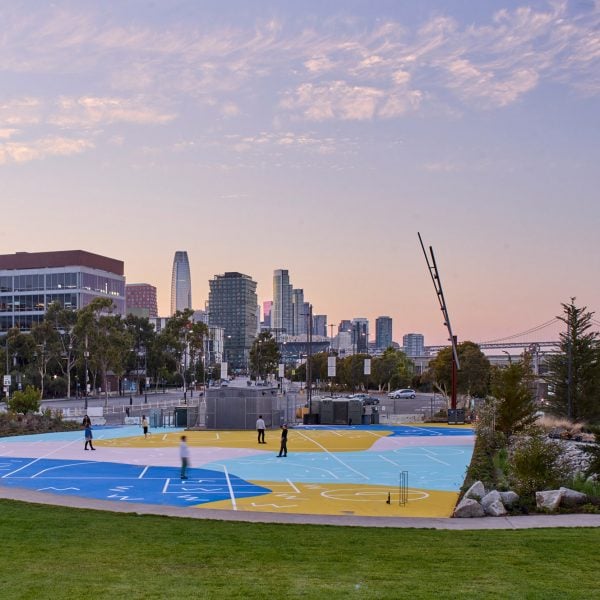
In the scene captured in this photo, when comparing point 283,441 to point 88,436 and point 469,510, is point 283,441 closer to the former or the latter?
point 88,436

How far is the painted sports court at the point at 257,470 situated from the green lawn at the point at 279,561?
18.7 ft

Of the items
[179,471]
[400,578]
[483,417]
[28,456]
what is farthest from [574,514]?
[28,456]

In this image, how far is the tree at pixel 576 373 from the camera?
48875 mm

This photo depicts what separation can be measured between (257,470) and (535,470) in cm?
1288

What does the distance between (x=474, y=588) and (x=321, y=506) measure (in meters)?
12.2

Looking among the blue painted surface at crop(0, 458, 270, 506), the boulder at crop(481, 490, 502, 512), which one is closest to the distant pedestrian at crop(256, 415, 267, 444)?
the blue painted surface at crop(0, 458, 270, 506)

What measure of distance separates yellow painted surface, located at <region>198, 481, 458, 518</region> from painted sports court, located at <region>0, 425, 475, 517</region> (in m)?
0.03

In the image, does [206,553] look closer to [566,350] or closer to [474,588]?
[474,588]

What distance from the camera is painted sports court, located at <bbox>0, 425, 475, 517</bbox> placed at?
23438 mm

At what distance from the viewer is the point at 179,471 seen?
3067 centimetres

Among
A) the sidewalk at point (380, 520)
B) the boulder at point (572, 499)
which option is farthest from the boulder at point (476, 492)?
the boulder at point (572, 499)

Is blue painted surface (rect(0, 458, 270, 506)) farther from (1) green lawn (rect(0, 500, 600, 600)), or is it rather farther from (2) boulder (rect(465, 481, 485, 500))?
(2) boulder (rect(465, 481, 485, 500))

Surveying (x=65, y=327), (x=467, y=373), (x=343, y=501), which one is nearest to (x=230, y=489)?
(x=343, y=501)

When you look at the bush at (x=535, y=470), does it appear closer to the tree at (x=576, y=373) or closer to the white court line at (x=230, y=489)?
the white court line at (x=230, y=489)
